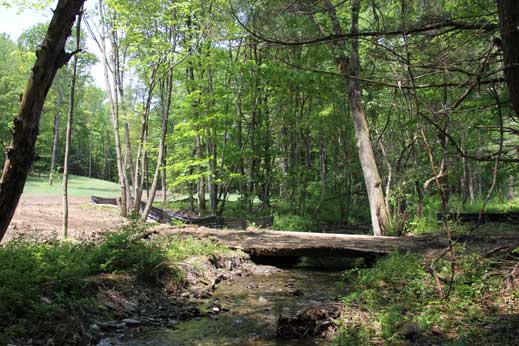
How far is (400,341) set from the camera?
4.89 meters

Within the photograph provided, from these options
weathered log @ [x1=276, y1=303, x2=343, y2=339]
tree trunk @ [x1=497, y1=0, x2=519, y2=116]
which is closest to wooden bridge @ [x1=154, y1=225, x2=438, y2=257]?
weathered log @ [x1=276, y1=303, x2=343, y2=339]

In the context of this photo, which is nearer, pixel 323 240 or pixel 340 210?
pixel 323 240

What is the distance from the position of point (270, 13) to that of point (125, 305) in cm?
488

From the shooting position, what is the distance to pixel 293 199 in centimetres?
2116

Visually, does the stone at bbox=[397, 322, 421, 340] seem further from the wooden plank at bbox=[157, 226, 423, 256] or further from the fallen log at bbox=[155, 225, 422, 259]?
the wooden plank at bbox=[157, 226, 423, 256]

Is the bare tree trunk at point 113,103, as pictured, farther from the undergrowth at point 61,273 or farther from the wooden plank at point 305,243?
the undergrowth at point 61,273

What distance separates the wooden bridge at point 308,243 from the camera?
10.2 metres

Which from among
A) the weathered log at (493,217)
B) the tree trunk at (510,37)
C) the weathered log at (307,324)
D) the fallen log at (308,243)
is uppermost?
the tree trunk at (510,37)

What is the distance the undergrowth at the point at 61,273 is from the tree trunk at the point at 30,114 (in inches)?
79.0

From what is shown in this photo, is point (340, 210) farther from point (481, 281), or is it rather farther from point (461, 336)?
A: point (461, 336)

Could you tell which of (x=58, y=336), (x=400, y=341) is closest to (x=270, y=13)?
(x=400, y=341)

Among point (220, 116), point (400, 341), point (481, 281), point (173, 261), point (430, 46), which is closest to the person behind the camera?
point (430, 46)

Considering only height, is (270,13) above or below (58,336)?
above

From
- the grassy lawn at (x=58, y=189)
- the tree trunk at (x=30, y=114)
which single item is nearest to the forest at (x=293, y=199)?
the tree trunk at (x=30, y=114)
